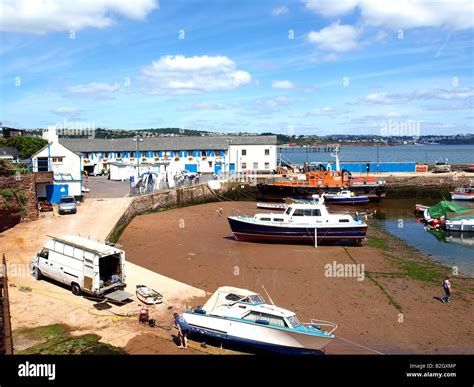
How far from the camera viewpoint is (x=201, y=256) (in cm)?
2233

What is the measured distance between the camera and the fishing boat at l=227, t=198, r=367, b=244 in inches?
985

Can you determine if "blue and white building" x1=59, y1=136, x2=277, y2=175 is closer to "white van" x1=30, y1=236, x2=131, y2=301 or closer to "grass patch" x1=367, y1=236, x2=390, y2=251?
"grass patch" x1=367, y1=236, x2=390, y2=251

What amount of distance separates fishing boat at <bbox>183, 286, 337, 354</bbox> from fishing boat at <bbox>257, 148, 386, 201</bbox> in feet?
104

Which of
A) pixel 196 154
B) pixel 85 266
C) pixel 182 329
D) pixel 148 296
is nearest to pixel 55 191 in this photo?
pixel 85 266

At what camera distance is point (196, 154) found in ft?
182

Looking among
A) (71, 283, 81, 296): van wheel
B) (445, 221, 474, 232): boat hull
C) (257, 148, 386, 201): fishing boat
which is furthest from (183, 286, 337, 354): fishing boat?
(257, 148, 386, 201): fishing boat

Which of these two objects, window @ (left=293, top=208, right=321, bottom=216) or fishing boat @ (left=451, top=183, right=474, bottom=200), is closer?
window @ (left=293, top=208, right=321, bottom=216)

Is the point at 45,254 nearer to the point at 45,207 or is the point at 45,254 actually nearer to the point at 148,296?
the point at 148,296

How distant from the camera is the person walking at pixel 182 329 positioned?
11.6 m

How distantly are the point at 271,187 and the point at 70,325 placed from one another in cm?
3288

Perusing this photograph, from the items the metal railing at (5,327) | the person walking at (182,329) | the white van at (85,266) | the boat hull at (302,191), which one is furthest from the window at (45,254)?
the boat hull at (302,191)

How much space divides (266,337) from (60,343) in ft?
17.8
